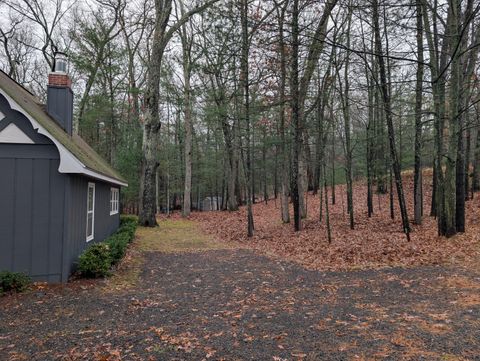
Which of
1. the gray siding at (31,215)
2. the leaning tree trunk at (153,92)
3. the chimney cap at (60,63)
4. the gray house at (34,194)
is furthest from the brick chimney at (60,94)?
the leaning tree trunk at (153,92)

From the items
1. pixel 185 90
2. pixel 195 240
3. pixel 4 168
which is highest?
pixel 185 90

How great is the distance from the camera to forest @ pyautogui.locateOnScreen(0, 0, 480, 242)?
1020cm

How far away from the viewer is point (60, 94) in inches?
380

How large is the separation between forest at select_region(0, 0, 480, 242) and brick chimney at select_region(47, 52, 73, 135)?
4.31 meters

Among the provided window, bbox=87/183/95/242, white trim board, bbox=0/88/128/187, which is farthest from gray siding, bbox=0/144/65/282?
window, bbox=87/183/95/242

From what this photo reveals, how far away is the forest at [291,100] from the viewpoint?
1020 cm

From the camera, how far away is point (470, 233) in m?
10.1

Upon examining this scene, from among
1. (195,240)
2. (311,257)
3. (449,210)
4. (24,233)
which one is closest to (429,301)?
(311,257)

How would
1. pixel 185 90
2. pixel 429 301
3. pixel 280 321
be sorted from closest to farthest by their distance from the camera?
pixel 280 321 < pixel 429 301 < pixel 185 90

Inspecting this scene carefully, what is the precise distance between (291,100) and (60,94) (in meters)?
8.17

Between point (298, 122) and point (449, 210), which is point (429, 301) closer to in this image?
point (449, 210)

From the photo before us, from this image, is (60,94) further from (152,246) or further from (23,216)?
(152,246)

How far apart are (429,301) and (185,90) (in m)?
20.4

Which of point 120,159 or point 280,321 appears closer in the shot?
point 280,321
